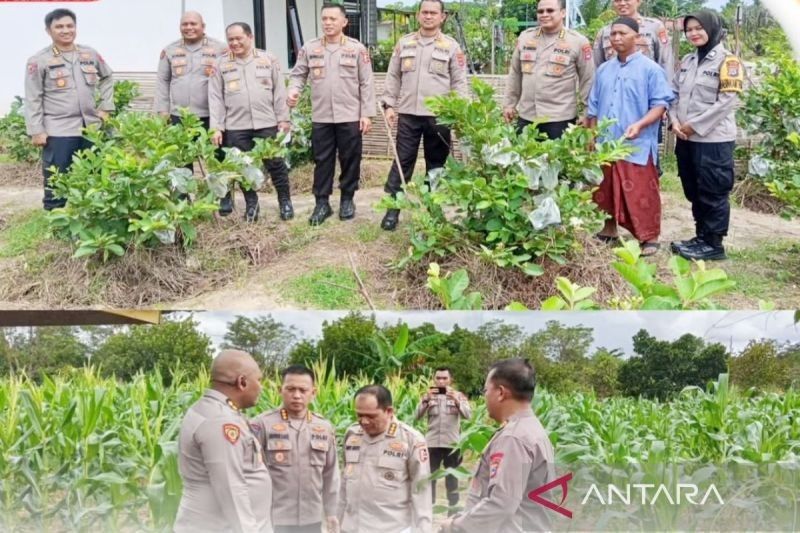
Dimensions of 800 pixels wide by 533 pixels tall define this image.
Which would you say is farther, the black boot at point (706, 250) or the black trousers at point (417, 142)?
the black trousers at point (417, 142)

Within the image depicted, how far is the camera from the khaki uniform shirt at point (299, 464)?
7.87 feet

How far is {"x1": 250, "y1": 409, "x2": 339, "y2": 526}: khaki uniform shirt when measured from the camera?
2398 millimetres

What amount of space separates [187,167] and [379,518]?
2.04 metres

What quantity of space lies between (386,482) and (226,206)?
2136 millimetres

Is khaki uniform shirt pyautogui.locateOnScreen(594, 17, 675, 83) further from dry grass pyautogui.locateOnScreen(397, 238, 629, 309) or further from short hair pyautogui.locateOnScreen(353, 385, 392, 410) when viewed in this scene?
short hair pyautogui.locateOnScreen(353, 385, 392, 410)

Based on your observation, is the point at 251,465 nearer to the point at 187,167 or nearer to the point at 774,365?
the point at 774,365

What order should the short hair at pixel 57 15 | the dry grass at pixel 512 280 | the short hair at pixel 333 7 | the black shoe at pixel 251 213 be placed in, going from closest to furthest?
the short hair at pixel 57 15, the dry grass at pixel 512 280, the short hair at pixel 333 7, the black shoe at pixel 251 213

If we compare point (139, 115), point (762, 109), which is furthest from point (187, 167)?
point (762, 109)

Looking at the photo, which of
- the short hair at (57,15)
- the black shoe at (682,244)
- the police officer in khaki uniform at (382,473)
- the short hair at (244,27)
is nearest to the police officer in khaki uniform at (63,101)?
the short hair at (57,15)

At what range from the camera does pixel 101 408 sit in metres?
2.47

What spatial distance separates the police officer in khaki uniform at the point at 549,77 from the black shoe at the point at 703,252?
716 mm

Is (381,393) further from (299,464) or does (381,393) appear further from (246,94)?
(246,94)

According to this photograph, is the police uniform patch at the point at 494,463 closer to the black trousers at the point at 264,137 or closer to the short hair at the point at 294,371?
the short hair at the point at 294,371

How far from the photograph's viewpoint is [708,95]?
158 inches
